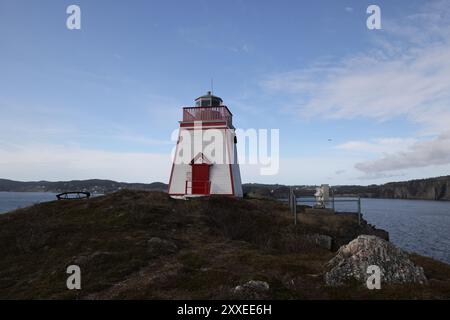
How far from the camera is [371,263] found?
11.7m

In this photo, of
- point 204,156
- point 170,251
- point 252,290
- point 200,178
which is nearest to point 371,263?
point 252,290

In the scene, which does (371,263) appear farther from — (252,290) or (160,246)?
(160,246)

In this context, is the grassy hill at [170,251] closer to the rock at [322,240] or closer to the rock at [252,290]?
the rock at [252,290]

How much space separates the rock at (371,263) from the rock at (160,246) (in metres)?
6.96

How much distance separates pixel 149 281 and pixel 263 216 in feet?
43.9

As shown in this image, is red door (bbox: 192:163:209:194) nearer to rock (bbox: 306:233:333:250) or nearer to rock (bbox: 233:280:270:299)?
rock (bbox: 306:233:333:250)

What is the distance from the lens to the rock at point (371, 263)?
1141cm

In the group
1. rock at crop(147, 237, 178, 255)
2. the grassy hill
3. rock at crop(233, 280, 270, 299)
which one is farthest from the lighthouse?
rock at crop(233, 280, 270, 299)

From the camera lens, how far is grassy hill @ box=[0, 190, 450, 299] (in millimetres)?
10992

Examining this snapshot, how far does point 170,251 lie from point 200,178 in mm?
15825

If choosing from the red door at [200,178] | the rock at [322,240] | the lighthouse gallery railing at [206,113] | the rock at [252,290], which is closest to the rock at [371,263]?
the rock at [252,290]
